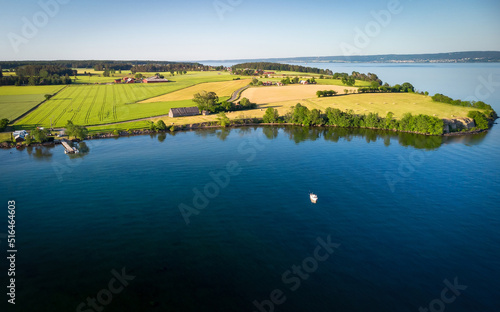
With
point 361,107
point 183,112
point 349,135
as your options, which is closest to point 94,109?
point 183,112

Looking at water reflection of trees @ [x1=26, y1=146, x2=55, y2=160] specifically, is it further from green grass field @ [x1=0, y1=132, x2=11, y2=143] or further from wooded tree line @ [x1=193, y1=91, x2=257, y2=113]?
wooded tree line @ [x1=193, y1=91, x2=257, y2=113]

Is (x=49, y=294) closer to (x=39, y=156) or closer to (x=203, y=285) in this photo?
(x=203, y=285)

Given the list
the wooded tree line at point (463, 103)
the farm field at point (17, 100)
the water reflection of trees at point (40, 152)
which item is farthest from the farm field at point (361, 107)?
the farm field at point (17, 100)

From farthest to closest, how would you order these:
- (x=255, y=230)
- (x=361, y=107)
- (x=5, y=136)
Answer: (x=361, y=107) < (x=5, y=136) < (x=255, y=230)

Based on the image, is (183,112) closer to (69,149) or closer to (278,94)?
(69,149)

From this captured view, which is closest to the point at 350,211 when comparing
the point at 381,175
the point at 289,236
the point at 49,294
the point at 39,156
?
the point at 289,236
